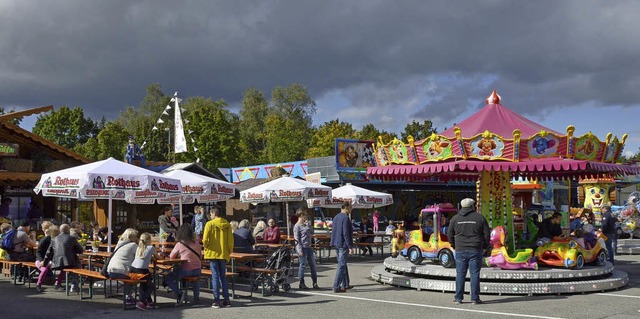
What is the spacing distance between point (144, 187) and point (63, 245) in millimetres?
1949

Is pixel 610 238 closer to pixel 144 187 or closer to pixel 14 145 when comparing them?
pixel 144 187

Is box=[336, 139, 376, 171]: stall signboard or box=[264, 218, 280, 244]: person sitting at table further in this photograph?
box=[336, 139, 376, 171]: stall signboard

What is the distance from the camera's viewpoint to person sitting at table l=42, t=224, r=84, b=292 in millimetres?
11750

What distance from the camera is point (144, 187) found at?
1287cm

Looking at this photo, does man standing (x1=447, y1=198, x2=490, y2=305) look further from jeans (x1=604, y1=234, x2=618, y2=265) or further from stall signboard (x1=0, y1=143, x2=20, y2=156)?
stall signboard (x1=0, y1=143, x2=20, y2=156)

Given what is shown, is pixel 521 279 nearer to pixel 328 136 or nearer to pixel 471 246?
pixel 471 246

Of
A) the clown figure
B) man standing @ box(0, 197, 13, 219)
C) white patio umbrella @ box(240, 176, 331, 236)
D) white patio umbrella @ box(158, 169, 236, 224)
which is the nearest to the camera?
white patio umbrella @ box(158, 169, 236, 224)

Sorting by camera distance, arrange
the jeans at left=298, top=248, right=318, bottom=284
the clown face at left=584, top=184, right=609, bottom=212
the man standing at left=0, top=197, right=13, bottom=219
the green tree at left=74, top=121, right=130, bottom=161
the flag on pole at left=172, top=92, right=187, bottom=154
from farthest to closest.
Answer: the green tree at left=74, top=121, right=130, bottom=161 → the clown face at left=584, top=184, right=609, bottom=212 → the flag on pole at left=172, top=92, right=187, bottom=154 → the man standing at left=0, top=197, right=13, bottom=219 → the jeans at left=298, top=248, right=318, bottom=284

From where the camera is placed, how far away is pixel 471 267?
10.7m

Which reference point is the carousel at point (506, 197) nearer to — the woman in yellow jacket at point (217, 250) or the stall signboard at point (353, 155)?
the woman in yellow jacket at point (217, 250)

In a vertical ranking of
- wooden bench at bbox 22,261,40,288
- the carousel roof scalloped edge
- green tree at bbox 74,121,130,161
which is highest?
green tree at bbox 74,121,130,161

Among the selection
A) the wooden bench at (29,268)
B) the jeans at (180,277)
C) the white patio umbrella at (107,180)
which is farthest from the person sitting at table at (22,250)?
the jeans at (180,277)

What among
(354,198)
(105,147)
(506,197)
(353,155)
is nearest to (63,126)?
(105,147)

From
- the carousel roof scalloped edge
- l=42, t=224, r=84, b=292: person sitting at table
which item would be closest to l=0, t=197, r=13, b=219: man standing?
l=42, t=224, r=84, b=292: person sitting at table
